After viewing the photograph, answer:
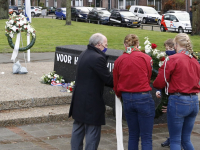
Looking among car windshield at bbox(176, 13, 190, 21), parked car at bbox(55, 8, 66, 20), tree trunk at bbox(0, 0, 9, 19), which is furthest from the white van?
tree trunk at bbox(0, 0, 9, 19)

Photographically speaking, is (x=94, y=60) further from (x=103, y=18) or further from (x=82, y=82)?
(x=103, y=18)

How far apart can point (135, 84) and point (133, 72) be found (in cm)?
15

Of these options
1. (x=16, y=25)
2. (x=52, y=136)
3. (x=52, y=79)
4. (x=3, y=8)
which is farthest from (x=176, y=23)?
(x=52, y=136)

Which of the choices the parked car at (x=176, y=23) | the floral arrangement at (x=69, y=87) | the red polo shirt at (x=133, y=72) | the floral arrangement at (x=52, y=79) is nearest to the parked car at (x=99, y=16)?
the parked car at (x=176, y=23)

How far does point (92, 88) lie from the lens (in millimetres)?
4789

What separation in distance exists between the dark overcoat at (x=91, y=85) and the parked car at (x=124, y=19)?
29591mm

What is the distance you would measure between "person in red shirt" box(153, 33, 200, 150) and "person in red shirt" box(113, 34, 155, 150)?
9.0 inches

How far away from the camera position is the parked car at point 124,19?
113 ft

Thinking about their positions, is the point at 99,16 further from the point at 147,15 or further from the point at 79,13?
the point at 147,15

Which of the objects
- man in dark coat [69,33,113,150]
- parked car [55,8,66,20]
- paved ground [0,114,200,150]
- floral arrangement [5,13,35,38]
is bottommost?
paved ground [0,114,200,150]

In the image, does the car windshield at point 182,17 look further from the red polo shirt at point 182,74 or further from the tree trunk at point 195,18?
the red polo shirt at point 182,74

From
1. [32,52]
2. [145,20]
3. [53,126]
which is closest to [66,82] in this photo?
[53,126]

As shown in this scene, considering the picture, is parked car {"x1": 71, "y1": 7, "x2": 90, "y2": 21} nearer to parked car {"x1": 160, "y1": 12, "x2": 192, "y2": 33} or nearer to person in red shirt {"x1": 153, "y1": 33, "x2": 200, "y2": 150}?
parked car {"x1": 160, "y1": 12, "x2": 192, "y2": 33}

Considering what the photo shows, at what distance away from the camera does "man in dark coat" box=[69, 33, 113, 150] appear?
4.79 metres
